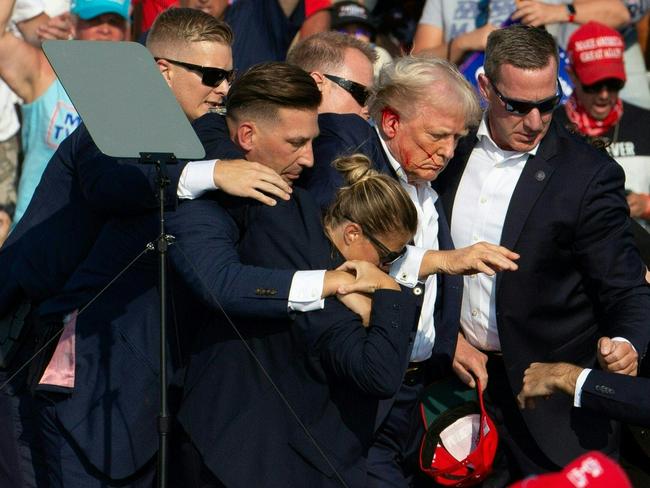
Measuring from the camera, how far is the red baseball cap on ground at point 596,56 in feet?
22.8

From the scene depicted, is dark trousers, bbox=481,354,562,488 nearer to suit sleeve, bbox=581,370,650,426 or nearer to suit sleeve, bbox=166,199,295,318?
suit sleeve, bbox=581,370,650,426

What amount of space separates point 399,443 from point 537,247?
878 mm

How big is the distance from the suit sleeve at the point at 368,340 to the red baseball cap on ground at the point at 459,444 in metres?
0.92

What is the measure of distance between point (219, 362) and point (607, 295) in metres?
1.57

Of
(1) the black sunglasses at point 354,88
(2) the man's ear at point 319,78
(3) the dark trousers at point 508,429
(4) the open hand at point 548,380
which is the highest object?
(2) the man's ear at point 319,78

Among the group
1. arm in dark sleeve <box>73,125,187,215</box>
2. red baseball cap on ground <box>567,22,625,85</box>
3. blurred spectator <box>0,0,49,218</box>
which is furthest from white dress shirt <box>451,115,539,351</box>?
blurred spectator <box>0,0,49,218</box>

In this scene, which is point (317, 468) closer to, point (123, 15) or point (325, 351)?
point (325, 351)

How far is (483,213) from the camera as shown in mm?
5039

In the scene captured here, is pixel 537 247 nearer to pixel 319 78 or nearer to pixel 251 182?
pixel 319 78

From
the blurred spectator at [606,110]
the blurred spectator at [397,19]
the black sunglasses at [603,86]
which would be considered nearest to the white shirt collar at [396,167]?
the blurred spectator at [606,110]

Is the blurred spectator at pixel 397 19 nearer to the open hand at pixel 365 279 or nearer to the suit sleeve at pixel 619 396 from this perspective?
the suit sleeve at pixel 619 396

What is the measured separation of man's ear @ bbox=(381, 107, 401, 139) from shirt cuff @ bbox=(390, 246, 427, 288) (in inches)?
22.9

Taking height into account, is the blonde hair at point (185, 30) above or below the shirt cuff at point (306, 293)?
above

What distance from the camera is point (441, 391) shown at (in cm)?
516
